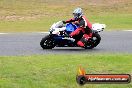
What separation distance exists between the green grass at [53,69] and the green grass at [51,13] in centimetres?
1172

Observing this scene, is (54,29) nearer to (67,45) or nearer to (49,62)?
(67,45)

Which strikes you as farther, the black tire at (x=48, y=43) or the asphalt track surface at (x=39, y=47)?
the black tire at (x=48, y=43)

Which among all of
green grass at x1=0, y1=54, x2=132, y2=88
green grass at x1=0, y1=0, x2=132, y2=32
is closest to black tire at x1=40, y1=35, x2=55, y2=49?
green grass at x1=0, y1=54, x2=132, y2=88

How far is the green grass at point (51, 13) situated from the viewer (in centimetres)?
2542

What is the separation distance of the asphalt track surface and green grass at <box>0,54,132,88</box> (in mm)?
3256

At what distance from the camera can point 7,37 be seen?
19.7 m

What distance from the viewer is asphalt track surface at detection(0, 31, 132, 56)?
15.6 metres

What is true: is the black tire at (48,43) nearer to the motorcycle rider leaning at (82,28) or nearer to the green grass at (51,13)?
the motorcycle rider leaning at (82,28)

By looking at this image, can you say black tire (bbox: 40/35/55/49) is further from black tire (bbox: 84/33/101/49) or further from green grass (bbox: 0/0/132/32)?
green grass (bbox: 0/0/132/32)

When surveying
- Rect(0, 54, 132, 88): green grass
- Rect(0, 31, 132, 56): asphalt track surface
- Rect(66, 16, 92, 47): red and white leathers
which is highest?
Rect(0, 54, 132, 88): green grass

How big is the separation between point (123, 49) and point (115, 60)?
450cm

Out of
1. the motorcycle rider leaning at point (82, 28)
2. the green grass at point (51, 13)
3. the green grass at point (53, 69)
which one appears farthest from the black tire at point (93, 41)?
the green grass at point (51, 13)

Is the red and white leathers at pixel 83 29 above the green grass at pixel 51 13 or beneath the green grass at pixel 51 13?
above

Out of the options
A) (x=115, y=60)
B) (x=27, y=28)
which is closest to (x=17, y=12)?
(x=27, y=28)
